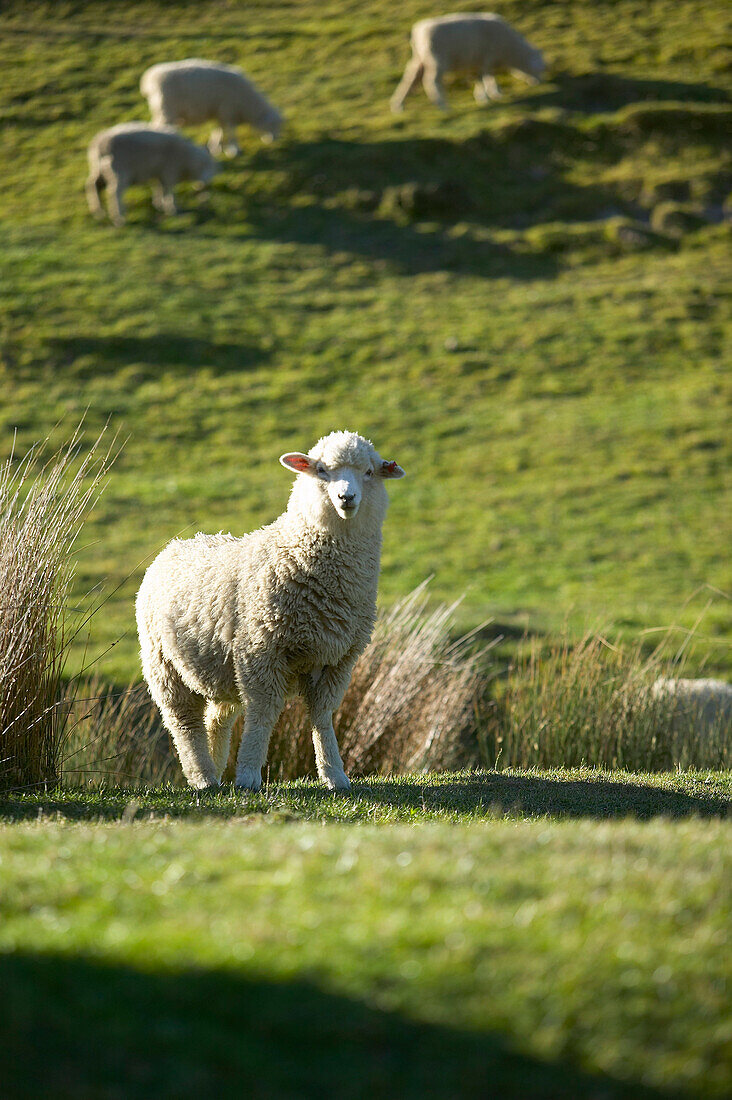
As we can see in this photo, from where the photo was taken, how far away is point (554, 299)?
25.3 meters

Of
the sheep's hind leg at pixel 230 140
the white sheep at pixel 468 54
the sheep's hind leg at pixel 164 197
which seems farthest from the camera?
the white sheep at pixel 468 54

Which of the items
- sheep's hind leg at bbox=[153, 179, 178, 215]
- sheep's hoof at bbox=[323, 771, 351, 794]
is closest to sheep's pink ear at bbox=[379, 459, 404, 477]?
sheep's hoof at bbox=[323, 771, 351, 794]

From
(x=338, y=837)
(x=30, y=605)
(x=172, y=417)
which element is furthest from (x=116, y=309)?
(x=338, y=837)

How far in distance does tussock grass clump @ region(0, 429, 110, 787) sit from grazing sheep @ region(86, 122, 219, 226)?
22013 millimetres

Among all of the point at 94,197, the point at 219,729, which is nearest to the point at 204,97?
the point at 94,197

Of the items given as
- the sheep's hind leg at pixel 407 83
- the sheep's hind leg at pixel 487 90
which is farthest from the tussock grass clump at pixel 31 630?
the sheep's hind leg at pixel 487 90

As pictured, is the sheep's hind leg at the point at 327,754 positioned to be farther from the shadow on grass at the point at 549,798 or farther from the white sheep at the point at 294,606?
the shadow on grass at the point at 549,798

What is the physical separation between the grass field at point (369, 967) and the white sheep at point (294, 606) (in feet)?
7.12

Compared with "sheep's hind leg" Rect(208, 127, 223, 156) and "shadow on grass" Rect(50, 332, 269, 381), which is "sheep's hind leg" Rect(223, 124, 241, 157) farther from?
"shadow on grass" Rect(50, 332, 269, 381)

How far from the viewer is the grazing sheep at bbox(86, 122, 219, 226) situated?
2666 centimetres

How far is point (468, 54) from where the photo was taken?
31.3 m

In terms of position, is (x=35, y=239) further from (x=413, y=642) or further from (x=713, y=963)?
(x=713, y=963)

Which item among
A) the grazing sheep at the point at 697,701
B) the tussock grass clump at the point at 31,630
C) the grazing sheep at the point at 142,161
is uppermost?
the grazing sheep at the point at 142,161

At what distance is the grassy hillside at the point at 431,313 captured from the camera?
709 inches
